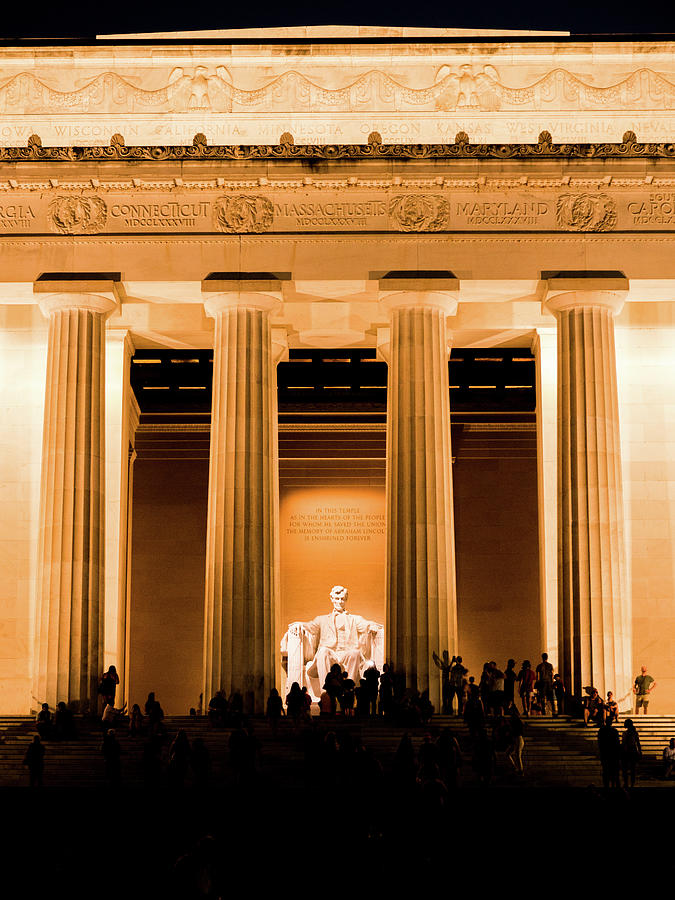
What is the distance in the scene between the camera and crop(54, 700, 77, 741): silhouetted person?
1714 inches

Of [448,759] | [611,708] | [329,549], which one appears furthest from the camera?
[329,549]

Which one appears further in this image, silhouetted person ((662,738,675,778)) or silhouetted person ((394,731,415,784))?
silhouetted person ((662,738,675,778))

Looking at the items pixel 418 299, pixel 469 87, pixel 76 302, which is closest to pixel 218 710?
pixel 76 302

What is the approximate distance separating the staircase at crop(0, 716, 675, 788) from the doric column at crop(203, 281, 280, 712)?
3.02 metres

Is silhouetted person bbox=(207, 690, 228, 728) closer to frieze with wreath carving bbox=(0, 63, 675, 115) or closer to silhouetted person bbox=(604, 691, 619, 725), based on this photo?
silhouetted person bbox=(604, 691, 619, 725)

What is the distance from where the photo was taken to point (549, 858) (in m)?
30.9

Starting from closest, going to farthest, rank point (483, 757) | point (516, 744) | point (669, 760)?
point (483, 757) → point (516, 744) → point (669, 760)

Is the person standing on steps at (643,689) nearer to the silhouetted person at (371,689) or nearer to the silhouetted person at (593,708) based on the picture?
the silhouetted person at (593,708)

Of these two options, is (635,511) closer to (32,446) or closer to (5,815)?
(32,446)

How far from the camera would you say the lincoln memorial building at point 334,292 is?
4978 centimetres

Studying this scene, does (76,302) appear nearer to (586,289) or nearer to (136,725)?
(136,725)

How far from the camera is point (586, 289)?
5141 cm

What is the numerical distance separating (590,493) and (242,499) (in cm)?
1059

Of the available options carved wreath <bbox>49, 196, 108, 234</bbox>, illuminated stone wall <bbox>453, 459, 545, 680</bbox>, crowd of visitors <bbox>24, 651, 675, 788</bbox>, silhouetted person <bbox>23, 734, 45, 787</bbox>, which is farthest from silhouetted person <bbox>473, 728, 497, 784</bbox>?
illuminated stone wall <bbox>453, 459, 545, 680</bbox>
